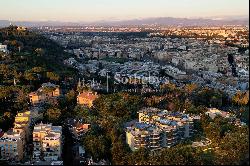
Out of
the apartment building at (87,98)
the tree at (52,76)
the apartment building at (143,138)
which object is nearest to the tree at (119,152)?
the apartment building at (143,138)

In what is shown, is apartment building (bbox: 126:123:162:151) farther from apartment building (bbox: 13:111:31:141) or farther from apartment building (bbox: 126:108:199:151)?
apartment building (bbox: 13:111:31:141)

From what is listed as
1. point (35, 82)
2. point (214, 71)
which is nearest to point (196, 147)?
point (35, 82)

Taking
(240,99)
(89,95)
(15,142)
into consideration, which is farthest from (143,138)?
(240,99)

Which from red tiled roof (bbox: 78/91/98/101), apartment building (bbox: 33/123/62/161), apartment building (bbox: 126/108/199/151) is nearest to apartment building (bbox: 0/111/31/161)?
apartment building (bbox: 33/123/62/161)

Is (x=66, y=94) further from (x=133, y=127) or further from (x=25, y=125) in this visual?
(x=133, y=127)

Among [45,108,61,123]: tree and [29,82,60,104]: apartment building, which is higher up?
[29,82,60,104]: apartment building

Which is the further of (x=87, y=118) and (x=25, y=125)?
(x=87, y=118)

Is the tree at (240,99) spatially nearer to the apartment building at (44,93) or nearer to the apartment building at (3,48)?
the apartment building at (44,93)
